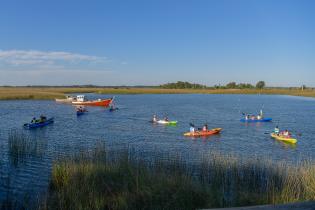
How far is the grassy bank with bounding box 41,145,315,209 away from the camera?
36.9 feet

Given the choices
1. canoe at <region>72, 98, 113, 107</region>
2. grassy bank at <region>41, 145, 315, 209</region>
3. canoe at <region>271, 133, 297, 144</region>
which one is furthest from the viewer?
canoe at <region>72, 98, 113, 107</region>

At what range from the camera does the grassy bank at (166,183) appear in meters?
11.2

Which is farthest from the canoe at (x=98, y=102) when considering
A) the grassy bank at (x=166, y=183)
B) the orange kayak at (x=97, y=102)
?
the grassy bank at (x=166, y=183)

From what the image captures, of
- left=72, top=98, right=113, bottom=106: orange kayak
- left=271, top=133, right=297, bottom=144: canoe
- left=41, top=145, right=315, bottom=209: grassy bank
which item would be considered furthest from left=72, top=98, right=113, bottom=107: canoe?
left=41, top=145, right=315, bottom=209: grassy bank

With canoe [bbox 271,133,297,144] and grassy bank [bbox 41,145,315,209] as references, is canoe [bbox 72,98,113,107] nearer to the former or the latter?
canoe [bbox 271,133,297,144]

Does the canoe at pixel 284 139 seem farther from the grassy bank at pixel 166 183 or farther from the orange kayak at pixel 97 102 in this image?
the orange kayak at pixel 97 102

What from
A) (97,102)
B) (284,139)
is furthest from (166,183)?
(97,102)

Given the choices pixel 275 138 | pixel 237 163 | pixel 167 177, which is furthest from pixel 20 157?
pixel 275 138

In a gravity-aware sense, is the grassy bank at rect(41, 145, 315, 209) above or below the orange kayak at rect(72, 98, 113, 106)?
above

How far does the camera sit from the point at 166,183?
12.1 meters

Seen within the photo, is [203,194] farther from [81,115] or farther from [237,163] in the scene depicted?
[81,115]

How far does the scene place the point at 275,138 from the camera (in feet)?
108

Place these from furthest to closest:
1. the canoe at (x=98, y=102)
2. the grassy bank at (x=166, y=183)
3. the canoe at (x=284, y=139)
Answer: the canoe at (x=98, y=102) < the canoe at (x=284, y=139) < the grassy bank at (x=166, y=183)

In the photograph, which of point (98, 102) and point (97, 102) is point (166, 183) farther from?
point (97, 102)
